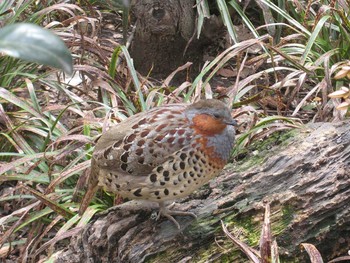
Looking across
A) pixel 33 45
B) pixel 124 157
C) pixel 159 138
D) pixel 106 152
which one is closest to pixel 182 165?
pixel 159 138

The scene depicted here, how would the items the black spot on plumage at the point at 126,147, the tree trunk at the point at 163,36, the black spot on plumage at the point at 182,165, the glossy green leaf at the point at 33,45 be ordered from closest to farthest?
the glossy green leaf at the point at 33,45, the black spot on plumage at the point at 182,165, the black spot on plumage at the point at 126,147, the tree trunk at the point at 163,36

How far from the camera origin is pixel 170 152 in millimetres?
2852

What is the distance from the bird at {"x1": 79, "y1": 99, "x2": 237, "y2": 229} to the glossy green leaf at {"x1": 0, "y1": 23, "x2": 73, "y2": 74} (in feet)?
6.42

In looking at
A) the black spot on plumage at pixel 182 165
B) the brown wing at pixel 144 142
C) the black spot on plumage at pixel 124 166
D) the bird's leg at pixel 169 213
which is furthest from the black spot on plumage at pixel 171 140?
the bird's leg at pixel 169 213

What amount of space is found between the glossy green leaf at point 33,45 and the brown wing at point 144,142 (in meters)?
1.98

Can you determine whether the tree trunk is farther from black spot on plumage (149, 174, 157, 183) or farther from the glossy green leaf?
the glossy green leaf

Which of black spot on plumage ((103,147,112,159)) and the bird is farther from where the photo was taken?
black spot on plumage ((103,147,112,159))

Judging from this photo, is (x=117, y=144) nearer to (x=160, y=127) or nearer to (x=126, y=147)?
(x=126, y=147)

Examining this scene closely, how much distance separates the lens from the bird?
2.83 meters

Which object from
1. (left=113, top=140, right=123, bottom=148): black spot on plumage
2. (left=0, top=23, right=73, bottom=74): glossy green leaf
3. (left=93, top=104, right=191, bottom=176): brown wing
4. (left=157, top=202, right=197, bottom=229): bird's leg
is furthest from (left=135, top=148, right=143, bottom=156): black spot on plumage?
(left=0, top=23, right=73, bottom=74): glossy green leaf

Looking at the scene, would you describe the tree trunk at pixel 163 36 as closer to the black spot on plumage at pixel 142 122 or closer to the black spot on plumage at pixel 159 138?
the black spot on plumage at pixel 142 122

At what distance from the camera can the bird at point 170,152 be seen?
283 cm

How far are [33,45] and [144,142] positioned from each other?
6.67 feet

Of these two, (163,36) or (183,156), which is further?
(163,36)
